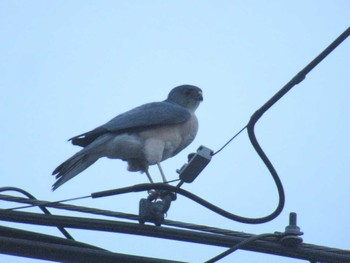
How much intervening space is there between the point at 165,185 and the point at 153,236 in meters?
0.33

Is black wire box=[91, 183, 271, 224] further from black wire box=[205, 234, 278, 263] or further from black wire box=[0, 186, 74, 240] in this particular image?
black wire box=[0, 186, 74, 240]

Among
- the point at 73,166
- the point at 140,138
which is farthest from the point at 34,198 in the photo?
the point at 140,138

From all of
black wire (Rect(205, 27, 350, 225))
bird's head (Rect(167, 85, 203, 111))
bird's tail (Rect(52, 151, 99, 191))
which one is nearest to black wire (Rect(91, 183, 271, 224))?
black wire (Rect(205, 27, 350, 225))

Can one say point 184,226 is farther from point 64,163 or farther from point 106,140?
point 106,140

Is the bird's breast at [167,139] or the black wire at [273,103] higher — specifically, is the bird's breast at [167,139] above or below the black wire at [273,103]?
above

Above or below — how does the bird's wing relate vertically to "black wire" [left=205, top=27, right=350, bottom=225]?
above

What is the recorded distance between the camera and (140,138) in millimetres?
8742

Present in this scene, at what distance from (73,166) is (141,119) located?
1466 millimetres

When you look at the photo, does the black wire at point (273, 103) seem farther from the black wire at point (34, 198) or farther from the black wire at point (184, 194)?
the black wire at point (34, 198)

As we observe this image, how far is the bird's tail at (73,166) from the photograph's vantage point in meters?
7.20

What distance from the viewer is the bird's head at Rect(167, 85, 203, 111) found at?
1054cm

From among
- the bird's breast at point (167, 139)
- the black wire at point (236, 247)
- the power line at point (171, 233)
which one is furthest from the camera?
the bird's breast at point (167, 139)

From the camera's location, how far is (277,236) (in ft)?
15.3

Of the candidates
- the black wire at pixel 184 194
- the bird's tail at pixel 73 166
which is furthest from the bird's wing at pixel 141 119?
the black wire at pixel 184 194
